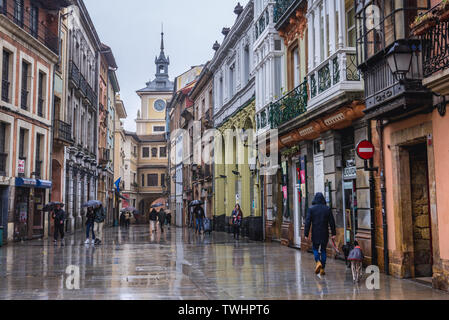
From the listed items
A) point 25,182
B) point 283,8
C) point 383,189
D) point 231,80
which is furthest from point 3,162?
point 383,189

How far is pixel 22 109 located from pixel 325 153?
15.3m

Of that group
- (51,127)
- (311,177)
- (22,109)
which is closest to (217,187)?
(51,127)

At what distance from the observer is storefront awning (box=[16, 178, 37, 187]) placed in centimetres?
2388

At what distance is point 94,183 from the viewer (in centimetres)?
4384

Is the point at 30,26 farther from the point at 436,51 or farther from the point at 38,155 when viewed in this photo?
the point at 436,51

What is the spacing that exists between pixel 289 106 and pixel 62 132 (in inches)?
635

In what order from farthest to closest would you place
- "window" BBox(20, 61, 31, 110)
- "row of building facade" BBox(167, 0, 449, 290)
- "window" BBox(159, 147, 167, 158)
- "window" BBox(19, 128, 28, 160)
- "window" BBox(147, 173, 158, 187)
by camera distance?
"window" BBox(159, 147, 167, 158) → "window" BBox(147, 173, 158, 187) → "window" BBox(20, 61, 31, 110) → "window" BBox(19, 128, 28, 160) → "row of building facade" BBox(167, 0, 449, 290)

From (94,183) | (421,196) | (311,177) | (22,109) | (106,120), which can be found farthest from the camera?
(106,120)

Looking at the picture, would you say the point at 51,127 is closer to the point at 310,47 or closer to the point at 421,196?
the point at 310,47

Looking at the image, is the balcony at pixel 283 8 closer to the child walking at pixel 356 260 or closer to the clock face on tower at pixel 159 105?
the child walking at pixel 356 260

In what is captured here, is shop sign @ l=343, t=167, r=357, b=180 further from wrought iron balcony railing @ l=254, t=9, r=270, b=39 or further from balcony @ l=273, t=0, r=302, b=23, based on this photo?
wrought iron balcony railing @ l=254, t=9, r=270, b=39

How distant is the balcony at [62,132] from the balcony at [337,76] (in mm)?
17818

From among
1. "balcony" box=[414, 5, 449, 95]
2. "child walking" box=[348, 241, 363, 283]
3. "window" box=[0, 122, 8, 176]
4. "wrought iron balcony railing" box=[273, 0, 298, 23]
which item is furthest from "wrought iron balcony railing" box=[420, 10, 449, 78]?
"window" box=[0, 122, 8, 176]

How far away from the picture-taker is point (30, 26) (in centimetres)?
2641
